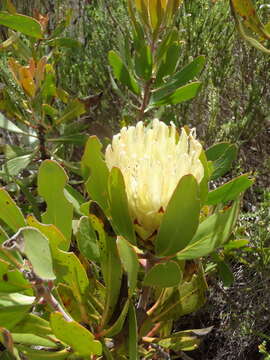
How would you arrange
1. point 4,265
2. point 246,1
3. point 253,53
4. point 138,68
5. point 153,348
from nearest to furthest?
point 4,265 → point 153,348 → point 246,1 → point 138,68 → point 253,53

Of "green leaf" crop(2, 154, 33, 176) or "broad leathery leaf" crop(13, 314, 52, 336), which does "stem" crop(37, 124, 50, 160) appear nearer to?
"green leaf" crop(2, 154, 33, 176)

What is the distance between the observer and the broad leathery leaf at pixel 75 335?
0.77 meters

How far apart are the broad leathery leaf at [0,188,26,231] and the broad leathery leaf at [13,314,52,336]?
6.9 inches

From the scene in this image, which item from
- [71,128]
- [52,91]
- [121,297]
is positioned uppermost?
[52,91]

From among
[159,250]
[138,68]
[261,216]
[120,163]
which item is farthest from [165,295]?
[138,68]

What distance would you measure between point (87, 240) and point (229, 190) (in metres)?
0.32

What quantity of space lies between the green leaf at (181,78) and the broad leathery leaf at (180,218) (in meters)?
0.86

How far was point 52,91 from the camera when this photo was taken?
179cm

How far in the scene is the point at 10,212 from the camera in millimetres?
878

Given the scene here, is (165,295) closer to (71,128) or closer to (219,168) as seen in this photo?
(219,168)

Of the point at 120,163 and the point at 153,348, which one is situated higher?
the point at 120,163

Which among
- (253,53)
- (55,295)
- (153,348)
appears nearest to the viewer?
(55,295)

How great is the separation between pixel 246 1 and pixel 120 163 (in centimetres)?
61

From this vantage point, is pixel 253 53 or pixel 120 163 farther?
pixel 253 53
